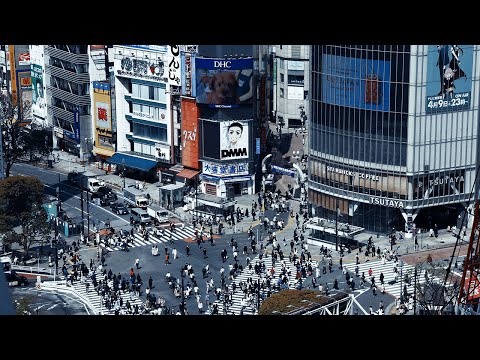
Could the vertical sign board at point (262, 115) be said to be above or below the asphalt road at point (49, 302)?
above

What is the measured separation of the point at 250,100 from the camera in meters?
70.7

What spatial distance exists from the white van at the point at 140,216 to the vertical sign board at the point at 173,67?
1001 cm

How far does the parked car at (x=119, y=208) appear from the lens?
68250 mm

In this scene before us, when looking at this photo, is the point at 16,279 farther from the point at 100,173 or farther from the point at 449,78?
the point at 449,78

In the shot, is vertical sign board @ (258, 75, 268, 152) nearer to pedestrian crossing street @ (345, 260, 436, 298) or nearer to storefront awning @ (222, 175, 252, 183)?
storefront awning @ (222, 175, 252, 183)

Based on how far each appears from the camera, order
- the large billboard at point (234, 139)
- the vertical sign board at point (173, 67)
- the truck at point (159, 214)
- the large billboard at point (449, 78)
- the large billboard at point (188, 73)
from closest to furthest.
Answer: the large billboard at point (449, 78) → the truck at point (159, 214) → the large billboard at point (188, 73) → the large billboard at point (234, 139) → the vertical sign board at point (173, 67)

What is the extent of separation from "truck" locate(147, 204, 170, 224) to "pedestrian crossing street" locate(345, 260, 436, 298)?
557 inches

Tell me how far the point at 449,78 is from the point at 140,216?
21.4m

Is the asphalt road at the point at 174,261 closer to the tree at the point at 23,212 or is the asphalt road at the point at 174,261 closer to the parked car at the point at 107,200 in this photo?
the parked car at the point at 107,200

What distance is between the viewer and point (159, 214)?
65625mm

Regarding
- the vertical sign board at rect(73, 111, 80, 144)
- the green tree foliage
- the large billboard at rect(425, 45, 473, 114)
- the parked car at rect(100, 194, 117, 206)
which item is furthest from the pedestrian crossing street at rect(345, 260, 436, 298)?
the vertical sign board at rect(73, 111, 80, 144)

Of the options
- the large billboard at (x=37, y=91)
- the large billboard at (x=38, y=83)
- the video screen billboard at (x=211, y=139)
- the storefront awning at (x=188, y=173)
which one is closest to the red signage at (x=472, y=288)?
the video screen billboard at (x=211, y=139)

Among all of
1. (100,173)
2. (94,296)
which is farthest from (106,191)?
(94,296)

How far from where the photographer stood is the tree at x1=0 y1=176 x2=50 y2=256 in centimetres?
5962
